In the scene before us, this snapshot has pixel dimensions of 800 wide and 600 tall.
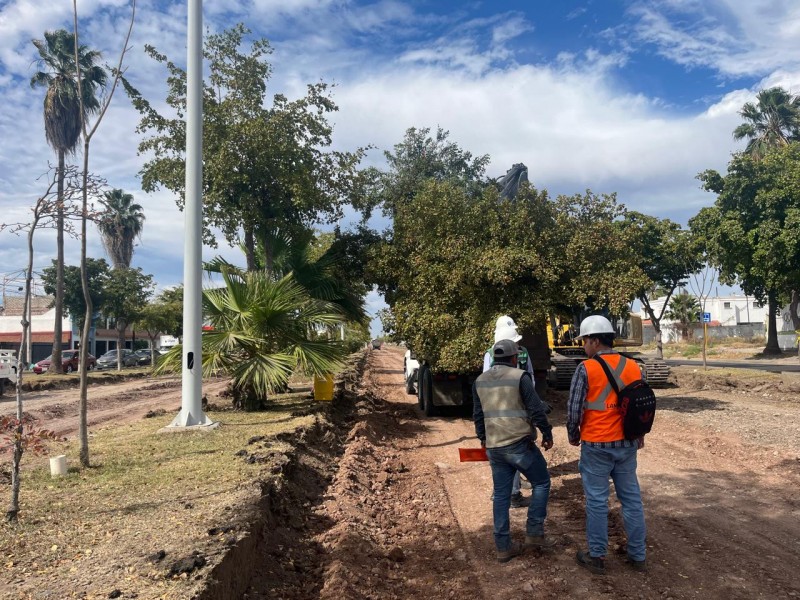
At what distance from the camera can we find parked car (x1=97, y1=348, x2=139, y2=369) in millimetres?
44625

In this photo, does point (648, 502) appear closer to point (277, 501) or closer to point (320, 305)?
point (277, 501)

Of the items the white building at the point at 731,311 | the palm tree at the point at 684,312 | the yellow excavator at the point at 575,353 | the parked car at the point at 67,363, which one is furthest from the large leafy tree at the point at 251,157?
the white building at the point at 731,311

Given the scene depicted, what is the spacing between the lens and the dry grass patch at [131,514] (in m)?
4.17

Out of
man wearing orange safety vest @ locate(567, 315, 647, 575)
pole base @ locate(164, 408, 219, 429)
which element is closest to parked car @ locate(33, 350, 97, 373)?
pole base @ locate(164, 408, 219, 429)

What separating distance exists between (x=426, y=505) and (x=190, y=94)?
762 centimetres

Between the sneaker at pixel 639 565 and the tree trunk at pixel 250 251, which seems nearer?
the sneaker at pixel 639 565

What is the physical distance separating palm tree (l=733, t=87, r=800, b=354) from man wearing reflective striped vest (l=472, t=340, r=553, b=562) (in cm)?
3918

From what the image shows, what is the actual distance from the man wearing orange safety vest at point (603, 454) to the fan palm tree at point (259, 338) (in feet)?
24.7

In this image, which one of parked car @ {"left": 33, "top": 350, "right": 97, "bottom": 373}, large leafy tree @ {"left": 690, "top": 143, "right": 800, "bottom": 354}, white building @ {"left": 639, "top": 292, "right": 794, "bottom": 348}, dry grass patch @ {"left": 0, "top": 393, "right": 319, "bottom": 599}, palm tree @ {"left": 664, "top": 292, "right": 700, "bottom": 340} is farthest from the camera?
white building @ {"left": 639, "top": 292, "right": 794, "bottom": 348}

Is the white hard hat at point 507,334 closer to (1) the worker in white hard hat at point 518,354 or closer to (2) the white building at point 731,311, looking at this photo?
(1) the worker in white hard hat at point 518,354

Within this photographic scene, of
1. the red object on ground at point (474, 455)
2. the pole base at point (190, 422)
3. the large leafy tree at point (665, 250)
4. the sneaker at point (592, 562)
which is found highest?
the large leafy tree at point (665, 250)

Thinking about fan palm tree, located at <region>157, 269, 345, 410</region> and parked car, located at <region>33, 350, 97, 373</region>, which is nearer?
fan palm tree, located at <region>157, 269, 345, 410</region>

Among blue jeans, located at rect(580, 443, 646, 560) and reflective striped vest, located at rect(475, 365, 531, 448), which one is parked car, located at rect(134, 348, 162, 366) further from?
blue jeans, located at rect(580, 443, 646, 560)

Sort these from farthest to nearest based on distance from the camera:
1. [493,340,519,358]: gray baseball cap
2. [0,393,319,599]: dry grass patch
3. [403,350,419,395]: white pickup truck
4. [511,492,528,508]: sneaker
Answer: [403,350,419,395]: white pickup truck, [511,492,528,508]: sneaker, [493,340,519,358]: gray baseball cap, [0,393,319,599]: dry grass patch
